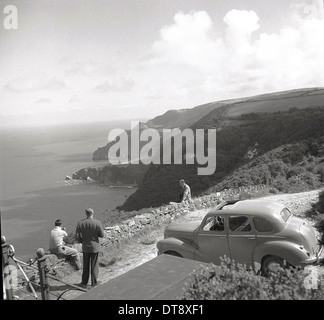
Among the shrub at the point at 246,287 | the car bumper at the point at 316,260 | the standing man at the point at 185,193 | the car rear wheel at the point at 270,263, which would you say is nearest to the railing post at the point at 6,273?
the shrub at the point at 246,287

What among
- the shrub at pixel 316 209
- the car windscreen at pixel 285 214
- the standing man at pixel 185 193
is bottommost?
the shrub at pixel 316 209

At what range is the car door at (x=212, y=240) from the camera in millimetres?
7473

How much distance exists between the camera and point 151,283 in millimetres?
4848

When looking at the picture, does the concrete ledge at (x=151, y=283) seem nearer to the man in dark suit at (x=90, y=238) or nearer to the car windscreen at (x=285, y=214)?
the man in dark suit at (x=90, y=238)

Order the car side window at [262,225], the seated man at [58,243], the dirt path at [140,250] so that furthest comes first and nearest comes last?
1. the dirt path at [140,250]
2. the seated man at [58,243]
3. the car side window at [262,225]

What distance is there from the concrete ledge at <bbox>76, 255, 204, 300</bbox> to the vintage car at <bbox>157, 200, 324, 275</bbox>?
81.4 inches

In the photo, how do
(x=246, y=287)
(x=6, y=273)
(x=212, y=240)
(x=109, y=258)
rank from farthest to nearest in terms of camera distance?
(x=109, y=258)
(x=212, y=240)
(x=6, y=273)
(x=246, y=287)

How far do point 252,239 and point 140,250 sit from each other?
14.7 feet

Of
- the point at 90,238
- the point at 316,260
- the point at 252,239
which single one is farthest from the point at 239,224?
the point at 90,238

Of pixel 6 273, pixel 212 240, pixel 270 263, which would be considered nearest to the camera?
pixel 6 273

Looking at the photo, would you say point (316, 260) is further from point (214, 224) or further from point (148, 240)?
point (148, 240)

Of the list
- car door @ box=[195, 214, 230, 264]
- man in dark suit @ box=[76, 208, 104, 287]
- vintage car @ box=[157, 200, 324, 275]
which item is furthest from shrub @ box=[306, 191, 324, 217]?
man in dark suit @ box=[76, 208, 104, 287]

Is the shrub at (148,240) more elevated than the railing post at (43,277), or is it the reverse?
the railing post at (43,277)
